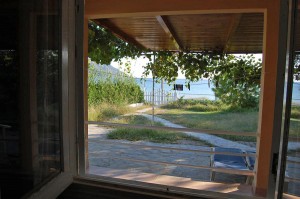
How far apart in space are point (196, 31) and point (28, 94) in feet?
7.38

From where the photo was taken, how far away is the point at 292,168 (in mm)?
1024

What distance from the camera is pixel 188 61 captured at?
3.91 metres

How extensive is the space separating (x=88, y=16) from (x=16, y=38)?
1651 mm

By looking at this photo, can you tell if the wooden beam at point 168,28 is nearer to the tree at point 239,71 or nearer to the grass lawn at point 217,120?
the tree at point 239,71

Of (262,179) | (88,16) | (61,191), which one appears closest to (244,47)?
(262,179)

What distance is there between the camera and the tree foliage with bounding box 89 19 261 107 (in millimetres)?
3355

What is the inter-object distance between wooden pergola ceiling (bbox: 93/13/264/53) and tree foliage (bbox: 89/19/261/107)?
0.50ft

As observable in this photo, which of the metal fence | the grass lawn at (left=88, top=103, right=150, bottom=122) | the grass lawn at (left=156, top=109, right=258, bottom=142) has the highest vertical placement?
the metal fence

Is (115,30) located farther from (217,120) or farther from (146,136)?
(217,120)

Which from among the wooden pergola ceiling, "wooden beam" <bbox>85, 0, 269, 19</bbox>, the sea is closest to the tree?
the wooden pergola ceiling

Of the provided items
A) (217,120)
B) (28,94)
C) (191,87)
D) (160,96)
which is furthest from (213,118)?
(28,94)

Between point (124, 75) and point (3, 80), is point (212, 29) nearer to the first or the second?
point (3, 80)

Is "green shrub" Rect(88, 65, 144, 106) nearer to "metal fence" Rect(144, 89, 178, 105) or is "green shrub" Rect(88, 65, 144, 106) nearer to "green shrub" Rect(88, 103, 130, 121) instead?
"green shrub" Rect(88, 103, 130, 121)

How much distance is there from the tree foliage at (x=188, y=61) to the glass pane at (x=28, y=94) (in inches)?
84.0
